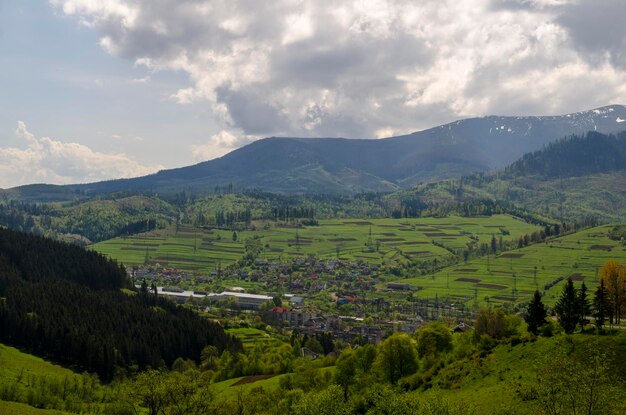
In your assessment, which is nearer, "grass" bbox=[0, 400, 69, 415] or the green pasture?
"grass" bbox=[0, 400, 69, 415]

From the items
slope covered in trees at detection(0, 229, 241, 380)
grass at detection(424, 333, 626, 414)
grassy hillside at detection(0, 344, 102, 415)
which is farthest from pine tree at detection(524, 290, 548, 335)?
slope covered in trees at detection(0, 229, 241, 380)

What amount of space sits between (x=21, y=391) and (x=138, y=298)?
8871cm

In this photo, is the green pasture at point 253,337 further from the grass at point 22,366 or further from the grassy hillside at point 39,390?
the grassy hillside at point 39,390

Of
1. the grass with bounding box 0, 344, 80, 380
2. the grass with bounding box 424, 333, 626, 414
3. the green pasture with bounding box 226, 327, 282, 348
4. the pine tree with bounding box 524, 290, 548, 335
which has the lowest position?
the green pasture with bounding box 226, 327, 282, 348

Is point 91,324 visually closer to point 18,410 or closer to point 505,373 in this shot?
point 18,410

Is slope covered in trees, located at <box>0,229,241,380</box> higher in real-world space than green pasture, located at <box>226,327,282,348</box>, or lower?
higher

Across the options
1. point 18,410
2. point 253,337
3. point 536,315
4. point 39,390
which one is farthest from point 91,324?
point 536,315

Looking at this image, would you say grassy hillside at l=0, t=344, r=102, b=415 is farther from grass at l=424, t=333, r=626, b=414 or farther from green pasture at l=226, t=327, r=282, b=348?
grass at l=424, t=333, r=626, b=414

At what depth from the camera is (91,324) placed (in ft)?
460

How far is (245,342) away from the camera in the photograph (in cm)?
15825

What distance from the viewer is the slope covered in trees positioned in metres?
126

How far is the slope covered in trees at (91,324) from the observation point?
413 feet

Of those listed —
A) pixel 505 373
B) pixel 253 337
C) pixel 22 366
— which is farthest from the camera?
pixel 253 337

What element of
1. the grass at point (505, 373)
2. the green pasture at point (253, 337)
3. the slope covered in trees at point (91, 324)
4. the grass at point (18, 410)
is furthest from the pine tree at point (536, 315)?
the green pasture at point (253, 337)
